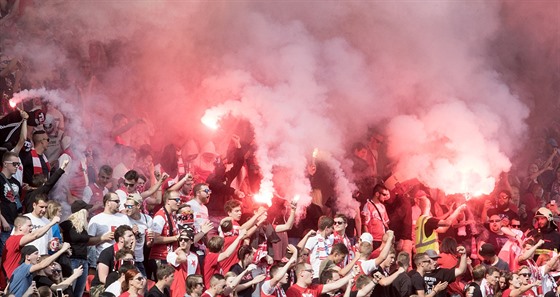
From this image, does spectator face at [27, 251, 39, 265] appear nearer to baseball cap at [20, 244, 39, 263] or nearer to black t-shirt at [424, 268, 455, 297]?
baseball cap at [20, 244, 39, 263]

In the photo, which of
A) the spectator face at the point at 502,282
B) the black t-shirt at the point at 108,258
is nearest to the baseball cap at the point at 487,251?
the spectator face at the point at 502,282

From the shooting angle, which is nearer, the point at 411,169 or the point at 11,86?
the point at 11,86

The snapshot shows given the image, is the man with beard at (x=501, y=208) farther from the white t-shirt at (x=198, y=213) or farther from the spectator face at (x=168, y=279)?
the spectator face at (x=168, y=279)

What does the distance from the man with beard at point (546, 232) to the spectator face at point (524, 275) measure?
1506 mm

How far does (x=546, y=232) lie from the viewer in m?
12.5

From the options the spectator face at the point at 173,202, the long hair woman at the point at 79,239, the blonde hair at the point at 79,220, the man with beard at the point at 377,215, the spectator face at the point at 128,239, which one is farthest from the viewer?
the man with beard at the point at 377,215

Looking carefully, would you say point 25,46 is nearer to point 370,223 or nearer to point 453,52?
point 370,223

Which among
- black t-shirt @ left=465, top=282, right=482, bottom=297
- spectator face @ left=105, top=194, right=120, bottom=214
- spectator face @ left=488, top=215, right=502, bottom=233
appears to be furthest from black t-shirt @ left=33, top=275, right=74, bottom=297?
spectator face @ left=488, top=215, right=502, bottom=233

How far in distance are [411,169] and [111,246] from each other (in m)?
6.85

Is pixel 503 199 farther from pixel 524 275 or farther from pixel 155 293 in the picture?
pixel 155 293

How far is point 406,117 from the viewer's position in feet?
48.8

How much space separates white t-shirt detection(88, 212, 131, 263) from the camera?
867cm

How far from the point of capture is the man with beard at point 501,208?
13020 mm

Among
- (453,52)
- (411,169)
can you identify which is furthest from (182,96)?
(453,52)
